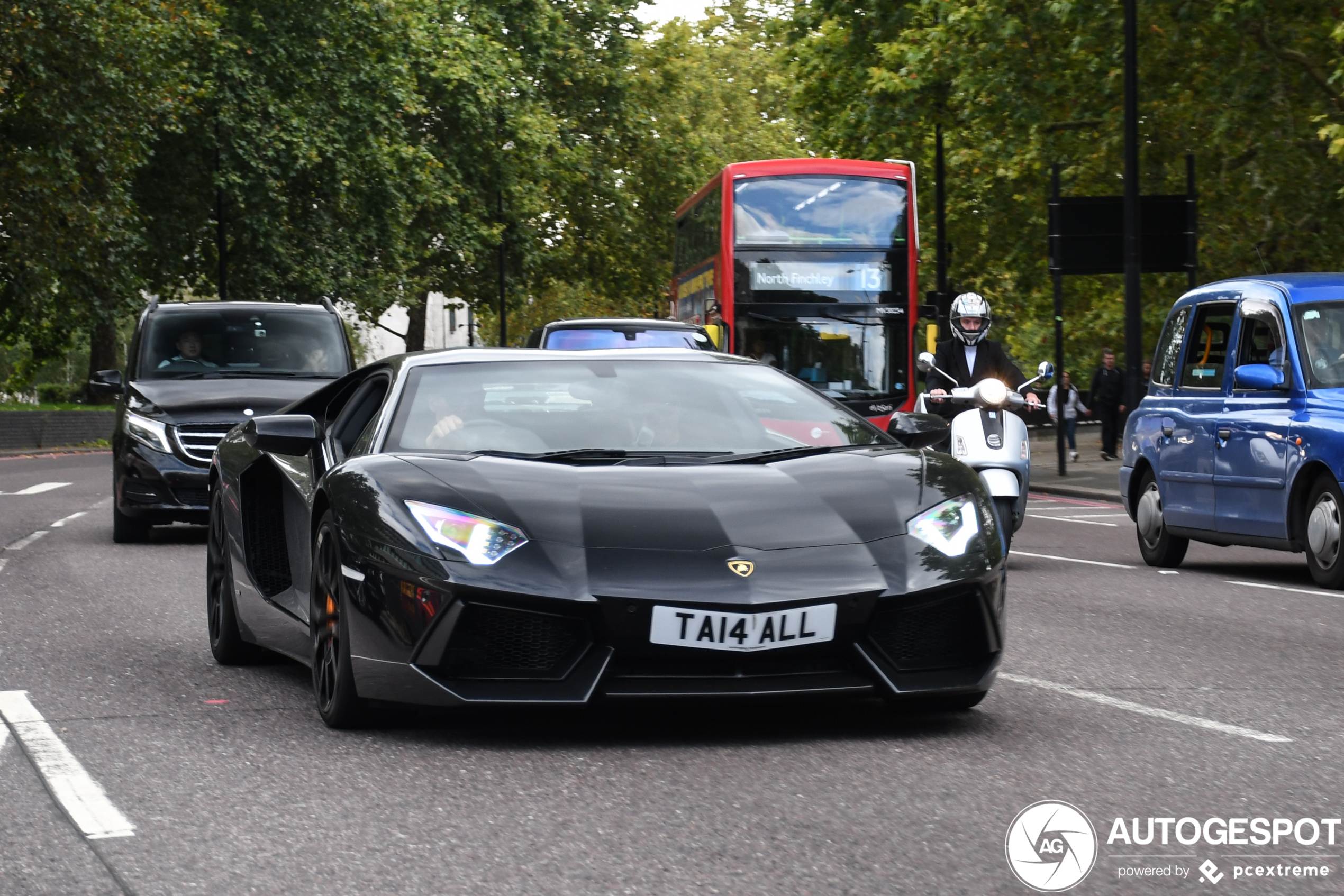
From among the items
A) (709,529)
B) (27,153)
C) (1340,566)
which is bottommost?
(1340,566)

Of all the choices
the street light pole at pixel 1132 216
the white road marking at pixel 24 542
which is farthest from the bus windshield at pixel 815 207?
the white road marking at pixel 24 542

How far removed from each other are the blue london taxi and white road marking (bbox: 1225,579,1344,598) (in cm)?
12

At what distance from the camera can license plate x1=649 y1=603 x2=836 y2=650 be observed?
5750 mm

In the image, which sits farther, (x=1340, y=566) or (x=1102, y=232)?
(x=1102, y=232)

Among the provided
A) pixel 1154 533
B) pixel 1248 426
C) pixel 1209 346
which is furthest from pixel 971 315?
pixel 1154 533

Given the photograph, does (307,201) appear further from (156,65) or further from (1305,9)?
(1305,9)

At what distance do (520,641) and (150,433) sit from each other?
10.1 meters

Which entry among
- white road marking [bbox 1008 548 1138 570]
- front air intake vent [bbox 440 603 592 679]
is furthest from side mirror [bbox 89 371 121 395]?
front air intake vent [bbox 440 603 592 679]

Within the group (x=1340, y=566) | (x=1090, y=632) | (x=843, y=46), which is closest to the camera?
(x=1090, y=632)

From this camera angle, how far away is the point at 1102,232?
82.0 feet

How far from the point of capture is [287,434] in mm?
6918

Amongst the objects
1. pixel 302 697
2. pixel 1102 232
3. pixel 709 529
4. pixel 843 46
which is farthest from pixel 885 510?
pixel 843 46

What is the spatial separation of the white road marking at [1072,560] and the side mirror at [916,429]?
6845 mm

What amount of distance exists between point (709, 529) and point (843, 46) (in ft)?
103
